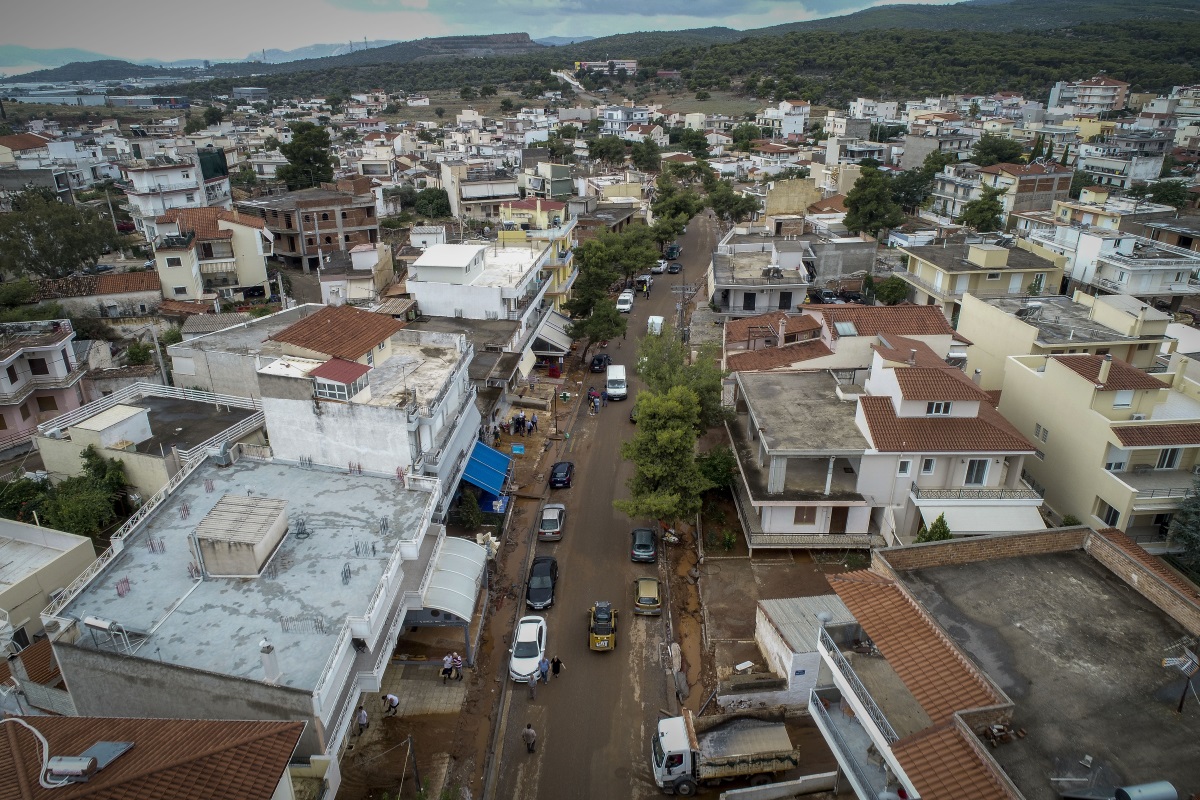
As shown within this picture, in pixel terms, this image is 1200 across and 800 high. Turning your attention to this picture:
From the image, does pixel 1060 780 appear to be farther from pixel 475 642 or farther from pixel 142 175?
pixel 142 175

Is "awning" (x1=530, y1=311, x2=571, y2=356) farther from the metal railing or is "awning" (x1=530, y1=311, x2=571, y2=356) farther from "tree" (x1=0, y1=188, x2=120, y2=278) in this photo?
"tree" (x1=0, y1=188, x2=120, y2=278)

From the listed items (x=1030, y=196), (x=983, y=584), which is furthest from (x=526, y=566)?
(x=1030, y=196)


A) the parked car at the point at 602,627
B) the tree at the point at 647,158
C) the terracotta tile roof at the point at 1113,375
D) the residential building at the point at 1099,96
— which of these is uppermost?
the residential building at the point at 1099,96

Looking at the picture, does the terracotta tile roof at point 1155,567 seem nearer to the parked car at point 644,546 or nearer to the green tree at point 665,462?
the green tree at point 665,462

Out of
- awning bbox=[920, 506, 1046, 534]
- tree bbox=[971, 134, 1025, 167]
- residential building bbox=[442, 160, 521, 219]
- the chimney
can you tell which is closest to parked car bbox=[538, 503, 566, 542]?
awning bbox=[920, 506, 1046, 534]

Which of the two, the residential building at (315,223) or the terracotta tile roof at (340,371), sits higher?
the terracotta tile roof at (340,371)

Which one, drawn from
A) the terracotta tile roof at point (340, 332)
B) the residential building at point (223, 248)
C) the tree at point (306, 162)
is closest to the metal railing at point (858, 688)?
the terracotta tile roof at point (340, 332)

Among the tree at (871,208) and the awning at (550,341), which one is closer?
the awning at (550,341)
